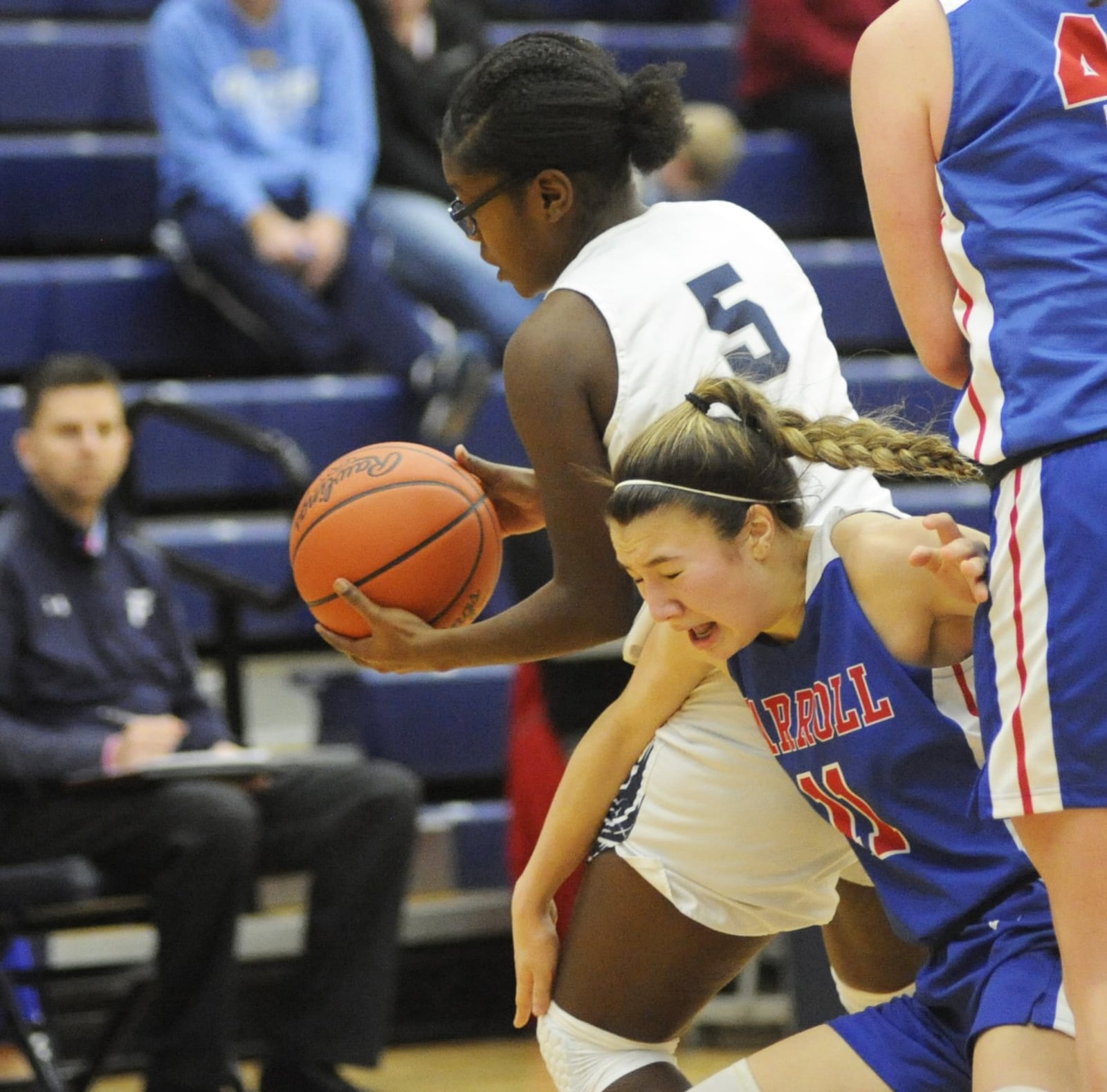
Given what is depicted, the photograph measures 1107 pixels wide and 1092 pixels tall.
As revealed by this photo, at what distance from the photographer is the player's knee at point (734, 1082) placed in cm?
227

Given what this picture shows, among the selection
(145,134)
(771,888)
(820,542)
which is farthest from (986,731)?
(145,134)

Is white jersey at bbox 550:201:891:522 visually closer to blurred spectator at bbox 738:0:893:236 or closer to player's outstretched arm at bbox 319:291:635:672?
player's outstretched arm at bbox 319:291:635:672

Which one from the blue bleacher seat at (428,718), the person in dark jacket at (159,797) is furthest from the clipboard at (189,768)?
the blue bleacher seat at (428,718)

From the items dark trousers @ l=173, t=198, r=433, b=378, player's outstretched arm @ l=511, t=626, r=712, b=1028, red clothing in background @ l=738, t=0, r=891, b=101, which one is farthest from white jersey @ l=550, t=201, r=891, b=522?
red clothing in background @ l=738, t=0, r=891, b=101

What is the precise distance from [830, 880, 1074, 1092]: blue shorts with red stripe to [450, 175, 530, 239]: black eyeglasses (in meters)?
1.15

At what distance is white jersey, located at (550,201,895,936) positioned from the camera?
97.6 inches

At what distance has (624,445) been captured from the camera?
248 centimetres

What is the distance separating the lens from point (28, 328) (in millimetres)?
5820

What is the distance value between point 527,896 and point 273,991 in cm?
252

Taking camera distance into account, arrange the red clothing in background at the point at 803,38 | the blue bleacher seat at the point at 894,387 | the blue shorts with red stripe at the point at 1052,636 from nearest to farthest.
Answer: the blue shorts with red stripe at the point at 1052,636 → the blue bleacher seat at the point at 894,387 → the red clothing in background at the point at 803,38

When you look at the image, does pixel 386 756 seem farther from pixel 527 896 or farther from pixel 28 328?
pixel 527 896

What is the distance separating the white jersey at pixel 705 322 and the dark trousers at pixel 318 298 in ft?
10.6

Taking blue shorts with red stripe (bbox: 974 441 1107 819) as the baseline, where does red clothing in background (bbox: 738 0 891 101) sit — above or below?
above

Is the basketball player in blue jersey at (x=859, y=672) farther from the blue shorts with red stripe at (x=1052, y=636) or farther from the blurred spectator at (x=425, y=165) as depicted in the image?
the blurred spectator at (x=425, y=165)
